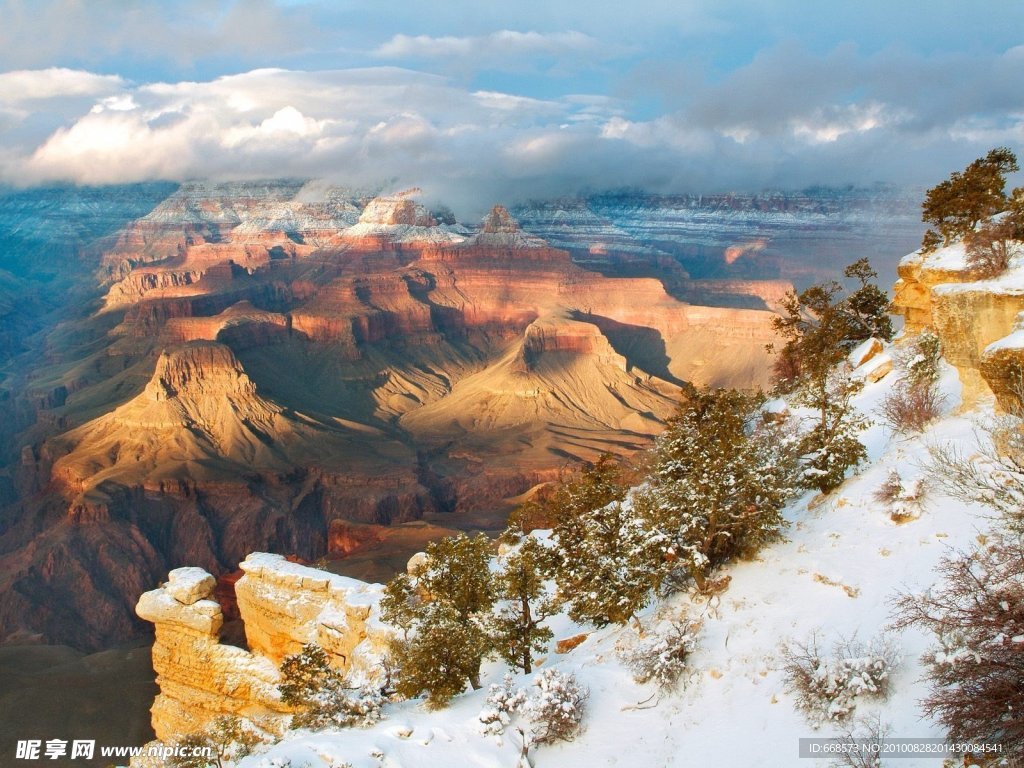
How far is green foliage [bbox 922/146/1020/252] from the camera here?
3025 cm

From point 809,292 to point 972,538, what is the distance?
23696 millimetres

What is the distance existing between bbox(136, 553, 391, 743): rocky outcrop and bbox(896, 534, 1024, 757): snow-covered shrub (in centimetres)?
1767

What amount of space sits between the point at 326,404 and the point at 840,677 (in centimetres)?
10987

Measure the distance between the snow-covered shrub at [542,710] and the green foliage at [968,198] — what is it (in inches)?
933

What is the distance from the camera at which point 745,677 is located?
1645 cm

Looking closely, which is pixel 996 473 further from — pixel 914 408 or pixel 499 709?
pixel 499 709

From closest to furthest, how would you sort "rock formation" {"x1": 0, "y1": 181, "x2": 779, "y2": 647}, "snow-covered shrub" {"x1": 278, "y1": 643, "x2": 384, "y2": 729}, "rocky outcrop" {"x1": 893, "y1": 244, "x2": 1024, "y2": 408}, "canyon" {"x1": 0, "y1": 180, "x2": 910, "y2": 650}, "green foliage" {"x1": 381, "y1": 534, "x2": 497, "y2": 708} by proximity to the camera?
1. "snow-covered shrub" {"x1": 278, "y1": 643, "x2": 384, "y2": 729}
2. "green foliage" {"x1": 381, "y1": 534, "x2": 497, "y2": 708}
3. "rocky outcrop" {"x1": 893, "y1": 244, "x2": 1024, "y2": 408}
4. "canyon" {"x1": 0, "y1": 180, "x2": 910, "y2": 650}
5. "rock formation" {"x1": 0, "y1": 181, "x2": 779, "y2": 647}

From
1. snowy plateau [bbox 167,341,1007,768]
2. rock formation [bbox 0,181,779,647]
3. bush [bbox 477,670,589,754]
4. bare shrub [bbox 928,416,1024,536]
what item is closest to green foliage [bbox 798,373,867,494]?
snowy plateau [bbox 167,341,1007,768]

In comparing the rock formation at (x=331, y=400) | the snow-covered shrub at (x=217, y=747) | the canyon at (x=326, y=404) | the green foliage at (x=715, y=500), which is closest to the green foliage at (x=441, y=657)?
the snow-covered shrub at (x=217, y=747)

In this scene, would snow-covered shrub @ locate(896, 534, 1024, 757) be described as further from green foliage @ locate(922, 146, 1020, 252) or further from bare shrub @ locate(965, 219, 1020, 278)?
green foliage @ locate(922, 146, 1020, 252)

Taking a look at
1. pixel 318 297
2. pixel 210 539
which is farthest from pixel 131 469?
pixel 318 297

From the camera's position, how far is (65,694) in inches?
1454

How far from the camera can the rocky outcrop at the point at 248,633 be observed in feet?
86.1

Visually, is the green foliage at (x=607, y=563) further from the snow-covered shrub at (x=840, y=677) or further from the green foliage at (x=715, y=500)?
the snow-covered shrub at (x=840, y=677)
